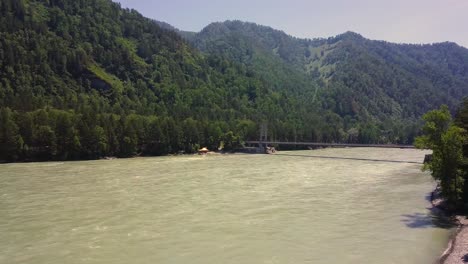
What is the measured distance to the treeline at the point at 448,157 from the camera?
41.3 metres

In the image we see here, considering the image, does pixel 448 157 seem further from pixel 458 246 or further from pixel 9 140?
pixel 9 140

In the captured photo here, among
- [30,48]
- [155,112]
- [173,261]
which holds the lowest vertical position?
[173,261]

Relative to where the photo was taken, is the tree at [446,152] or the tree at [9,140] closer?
the tree at [446,152]

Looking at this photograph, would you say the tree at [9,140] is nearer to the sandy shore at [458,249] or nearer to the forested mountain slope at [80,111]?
the forested mountain slope at [80,111]

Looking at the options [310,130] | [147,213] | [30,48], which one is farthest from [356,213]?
[30,48]

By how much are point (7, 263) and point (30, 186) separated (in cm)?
3247

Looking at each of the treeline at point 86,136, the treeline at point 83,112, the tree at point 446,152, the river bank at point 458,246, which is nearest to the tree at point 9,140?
the treeline at point 86,136

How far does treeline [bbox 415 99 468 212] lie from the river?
3242 millimetres

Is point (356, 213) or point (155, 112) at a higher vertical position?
point (155, 112)

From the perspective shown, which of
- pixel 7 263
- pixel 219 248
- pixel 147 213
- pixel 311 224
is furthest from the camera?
pixel 147 213

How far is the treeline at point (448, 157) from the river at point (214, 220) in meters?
3.24

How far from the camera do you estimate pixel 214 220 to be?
40.1 meters

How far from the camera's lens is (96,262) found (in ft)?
92.0

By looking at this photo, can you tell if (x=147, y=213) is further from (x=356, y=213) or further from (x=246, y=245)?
(x=356, y=213)
